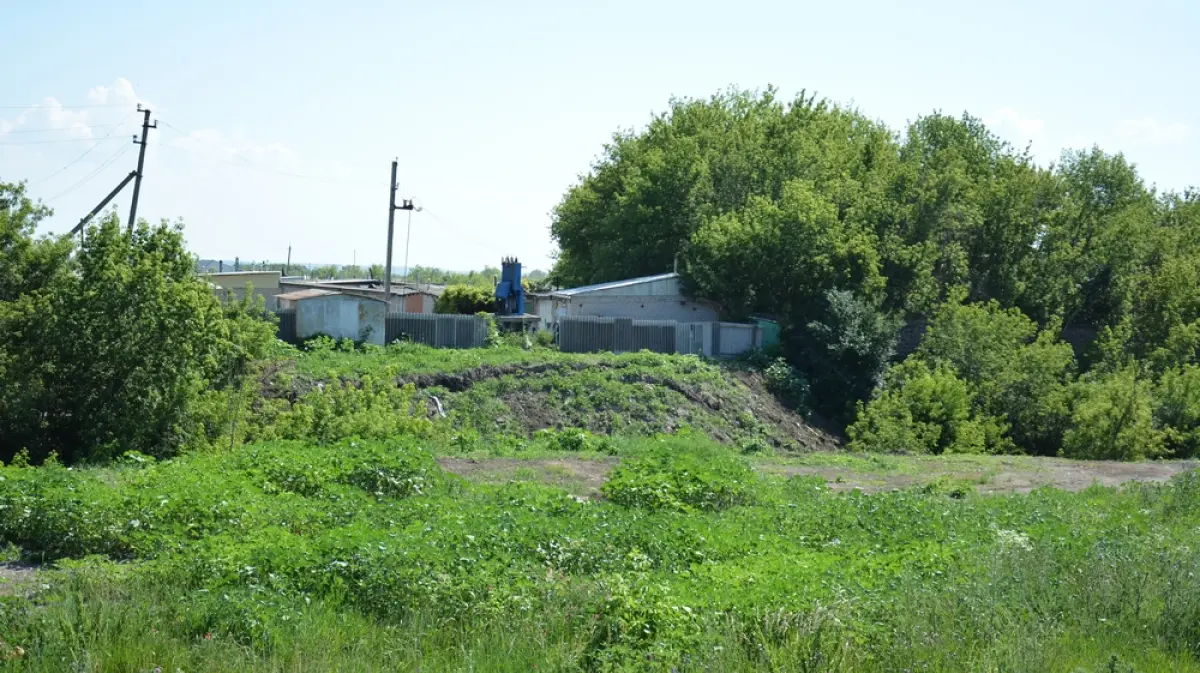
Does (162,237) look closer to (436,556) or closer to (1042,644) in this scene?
(436,556)

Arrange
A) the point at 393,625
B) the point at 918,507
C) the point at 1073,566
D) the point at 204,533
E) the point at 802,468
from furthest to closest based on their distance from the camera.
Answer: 1. the point at 802,468
2. the point at 918,507
3. the point at 204,533
4. the point at 1073,566
5. the point at 393,625

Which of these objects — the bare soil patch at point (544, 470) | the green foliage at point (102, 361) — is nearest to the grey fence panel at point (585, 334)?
the bare soil patch at point (544, 470)

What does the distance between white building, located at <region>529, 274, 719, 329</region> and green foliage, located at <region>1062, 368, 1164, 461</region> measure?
14628 millimetres

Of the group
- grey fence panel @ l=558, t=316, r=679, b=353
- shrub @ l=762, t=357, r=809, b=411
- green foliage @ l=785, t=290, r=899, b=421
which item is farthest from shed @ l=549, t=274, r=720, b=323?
shrub @ l=762, t=357, r=809, b=411

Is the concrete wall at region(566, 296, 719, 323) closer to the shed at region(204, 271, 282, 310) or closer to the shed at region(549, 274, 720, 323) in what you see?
the shed at region(549, 274, 720, 323)

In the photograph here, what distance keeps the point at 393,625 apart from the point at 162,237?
15256 millimetres

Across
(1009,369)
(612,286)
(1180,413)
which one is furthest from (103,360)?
(1180,413)

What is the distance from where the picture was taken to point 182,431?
67.1ft

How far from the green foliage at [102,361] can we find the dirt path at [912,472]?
5.34m

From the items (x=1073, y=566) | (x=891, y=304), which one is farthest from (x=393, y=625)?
(x=891, y=304)

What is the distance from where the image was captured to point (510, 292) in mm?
42031

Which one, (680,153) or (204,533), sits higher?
(680,153)

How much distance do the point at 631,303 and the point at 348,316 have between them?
11.4m

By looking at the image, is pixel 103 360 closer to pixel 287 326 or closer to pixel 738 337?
pixel 287 326
